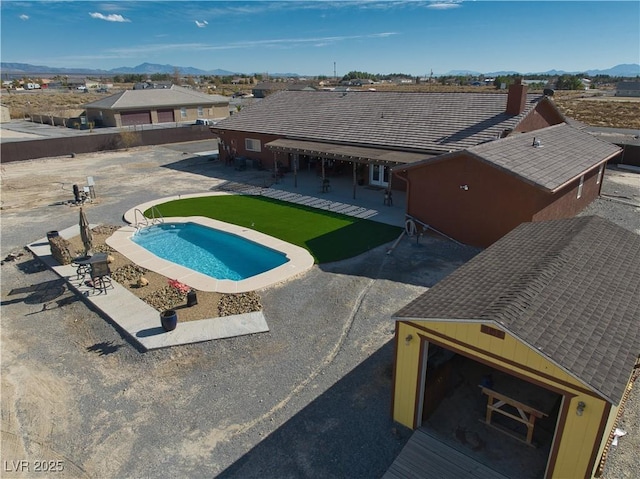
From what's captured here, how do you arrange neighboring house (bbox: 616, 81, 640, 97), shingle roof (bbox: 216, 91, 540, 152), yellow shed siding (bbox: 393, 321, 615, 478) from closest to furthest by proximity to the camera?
yellow shed siding (bbox: 393, 321, 615, 478), shingle roof (bbox: 216, 91, 540, 152), neighboring house (bbox: 616, 81, 640, 97)

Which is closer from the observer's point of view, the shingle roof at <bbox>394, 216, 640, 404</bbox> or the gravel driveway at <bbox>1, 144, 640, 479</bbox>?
the shingle roof at <bbox>394, 216, 640, 404</bbox>

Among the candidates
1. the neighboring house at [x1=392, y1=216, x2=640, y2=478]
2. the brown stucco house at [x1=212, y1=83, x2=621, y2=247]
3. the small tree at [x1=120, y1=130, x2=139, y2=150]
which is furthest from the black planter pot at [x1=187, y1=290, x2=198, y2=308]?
the small tree at [x1=120, y1=130, x2=139, y2=150]

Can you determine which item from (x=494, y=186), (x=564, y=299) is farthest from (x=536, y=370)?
(x=494, y=186)

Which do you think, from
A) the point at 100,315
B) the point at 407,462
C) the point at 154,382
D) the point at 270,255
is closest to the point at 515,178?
the point at 270,255

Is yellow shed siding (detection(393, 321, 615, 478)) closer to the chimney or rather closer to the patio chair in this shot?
the patio chair

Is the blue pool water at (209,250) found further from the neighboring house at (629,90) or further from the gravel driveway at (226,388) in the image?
the neighboring house at (629,90)

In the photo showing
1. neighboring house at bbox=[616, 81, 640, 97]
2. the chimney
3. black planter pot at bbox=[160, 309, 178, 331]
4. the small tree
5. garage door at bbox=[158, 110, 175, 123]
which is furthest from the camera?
neighboring house at bbox=[616, 81, 640, 97]

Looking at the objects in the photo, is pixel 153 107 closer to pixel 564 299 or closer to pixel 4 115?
pixel 4 115
